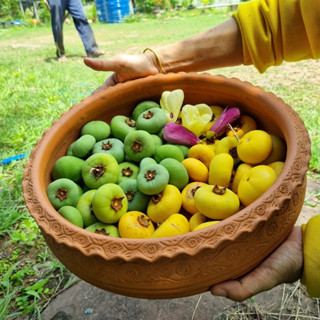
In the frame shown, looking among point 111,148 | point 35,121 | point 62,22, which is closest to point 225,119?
point 111,148

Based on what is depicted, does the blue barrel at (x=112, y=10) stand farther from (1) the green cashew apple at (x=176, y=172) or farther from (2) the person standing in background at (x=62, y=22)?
(1) the green cashew apple at (x=176, y=172)

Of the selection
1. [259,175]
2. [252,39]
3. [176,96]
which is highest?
[252,39]

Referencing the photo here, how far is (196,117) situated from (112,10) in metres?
16.6

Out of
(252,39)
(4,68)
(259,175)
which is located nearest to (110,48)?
(4,68)

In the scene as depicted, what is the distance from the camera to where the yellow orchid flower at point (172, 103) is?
148cm

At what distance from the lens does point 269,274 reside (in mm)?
1039

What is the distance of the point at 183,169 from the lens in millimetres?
1258

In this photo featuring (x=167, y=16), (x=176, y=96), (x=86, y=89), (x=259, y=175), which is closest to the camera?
(x=259, y=175)

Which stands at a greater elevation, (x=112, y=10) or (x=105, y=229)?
(x=105, y=229)

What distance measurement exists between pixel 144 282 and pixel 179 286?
0.10 meters

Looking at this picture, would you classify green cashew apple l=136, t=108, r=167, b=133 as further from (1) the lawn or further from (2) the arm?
(1) the lawn

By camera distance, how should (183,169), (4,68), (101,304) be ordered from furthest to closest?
(4,68)
(101,304)
(183,169)

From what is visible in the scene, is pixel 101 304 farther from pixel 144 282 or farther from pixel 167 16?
pixel 167 16

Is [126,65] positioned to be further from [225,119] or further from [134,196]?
[134,196]
